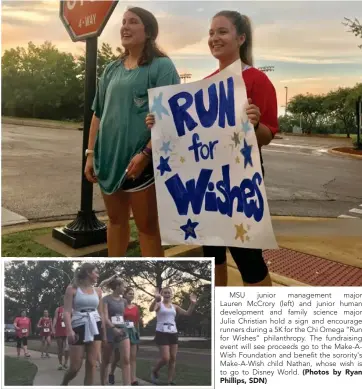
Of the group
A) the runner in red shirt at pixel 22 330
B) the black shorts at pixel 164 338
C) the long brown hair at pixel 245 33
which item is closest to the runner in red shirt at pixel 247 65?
the long brown hair at pixel 245 33

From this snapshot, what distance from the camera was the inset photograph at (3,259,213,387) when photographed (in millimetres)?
1601

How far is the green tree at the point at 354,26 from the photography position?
65.1 inches

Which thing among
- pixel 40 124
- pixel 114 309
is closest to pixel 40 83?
pixel 40 124

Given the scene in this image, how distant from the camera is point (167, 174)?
5.02 feet

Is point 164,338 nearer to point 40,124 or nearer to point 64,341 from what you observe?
point 64,341

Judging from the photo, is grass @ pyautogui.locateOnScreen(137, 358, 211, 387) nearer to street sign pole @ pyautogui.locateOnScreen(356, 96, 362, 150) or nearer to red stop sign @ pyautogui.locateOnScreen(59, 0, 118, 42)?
street sign pole @ pyautogui.locateOnScreen(356, 96, 362, 150)

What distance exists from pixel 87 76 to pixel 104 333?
1.01m

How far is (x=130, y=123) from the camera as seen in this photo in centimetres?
148

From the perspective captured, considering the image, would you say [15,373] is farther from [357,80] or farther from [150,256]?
[357,80]

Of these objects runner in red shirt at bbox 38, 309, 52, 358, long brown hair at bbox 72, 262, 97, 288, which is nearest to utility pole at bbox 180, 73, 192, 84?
long brown hair at bbox 72, 262, 97, 288

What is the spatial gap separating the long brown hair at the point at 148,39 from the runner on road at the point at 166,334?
2.85 feet

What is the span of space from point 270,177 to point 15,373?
1289mm

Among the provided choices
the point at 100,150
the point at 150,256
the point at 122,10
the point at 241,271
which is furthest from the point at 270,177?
the point at 122,10

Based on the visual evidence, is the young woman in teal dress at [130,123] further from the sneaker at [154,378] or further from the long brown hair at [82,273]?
the sneaker at [154,378]
